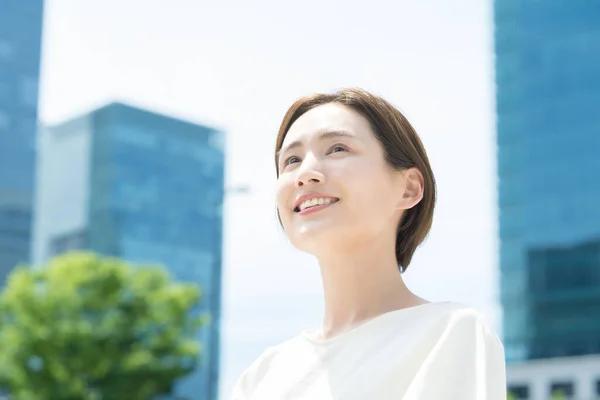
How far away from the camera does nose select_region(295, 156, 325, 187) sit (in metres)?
2.03

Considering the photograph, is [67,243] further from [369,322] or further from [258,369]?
[369,322]

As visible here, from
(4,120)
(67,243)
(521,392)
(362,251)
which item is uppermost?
A: (4,120)

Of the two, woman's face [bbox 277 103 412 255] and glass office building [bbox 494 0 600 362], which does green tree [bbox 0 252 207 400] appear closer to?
woman's face [bbox 277 103 412 255]

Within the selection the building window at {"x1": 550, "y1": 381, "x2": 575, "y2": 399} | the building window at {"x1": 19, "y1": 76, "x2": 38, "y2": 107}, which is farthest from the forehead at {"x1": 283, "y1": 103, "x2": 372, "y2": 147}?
the building window at {"x1": 550, "y1": 381, "x2": 575, "y2": 399}

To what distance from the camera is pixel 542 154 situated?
56656 mm

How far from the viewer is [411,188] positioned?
2150 mm

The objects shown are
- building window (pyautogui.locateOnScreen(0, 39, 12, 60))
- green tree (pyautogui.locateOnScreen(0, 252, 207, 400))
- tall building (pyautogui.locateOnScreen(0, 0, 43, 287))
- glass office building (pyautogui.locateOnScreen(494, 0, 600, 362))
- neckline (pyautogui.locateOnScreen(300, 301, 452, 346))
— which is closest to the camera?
neckline (pyautogui.locateOnScreen(300, 301, 452, 346))

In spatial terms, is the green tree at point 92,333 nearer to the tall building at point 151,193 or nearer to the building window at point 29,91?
the building window at point 29,91

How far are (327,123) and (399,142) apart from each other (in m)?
0.15

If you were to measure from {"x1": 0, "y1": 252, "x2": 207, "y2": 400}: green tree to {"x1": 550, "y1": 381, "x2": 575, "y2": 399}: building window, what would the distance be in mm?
31816

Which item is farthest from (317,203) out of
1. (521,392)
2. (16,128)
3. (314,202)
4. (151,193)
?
(521,392)

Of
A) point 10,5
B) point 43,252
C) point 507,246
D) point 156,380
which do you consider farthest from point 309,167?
point 43,252

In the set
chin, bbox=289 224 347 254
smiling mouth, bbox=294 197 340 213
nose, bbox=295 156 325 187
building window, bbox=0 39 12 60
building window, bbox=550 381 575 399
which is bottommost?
chin, bbox=289 224 347 254

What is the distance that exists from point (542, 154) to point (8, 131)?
28.1 metres
